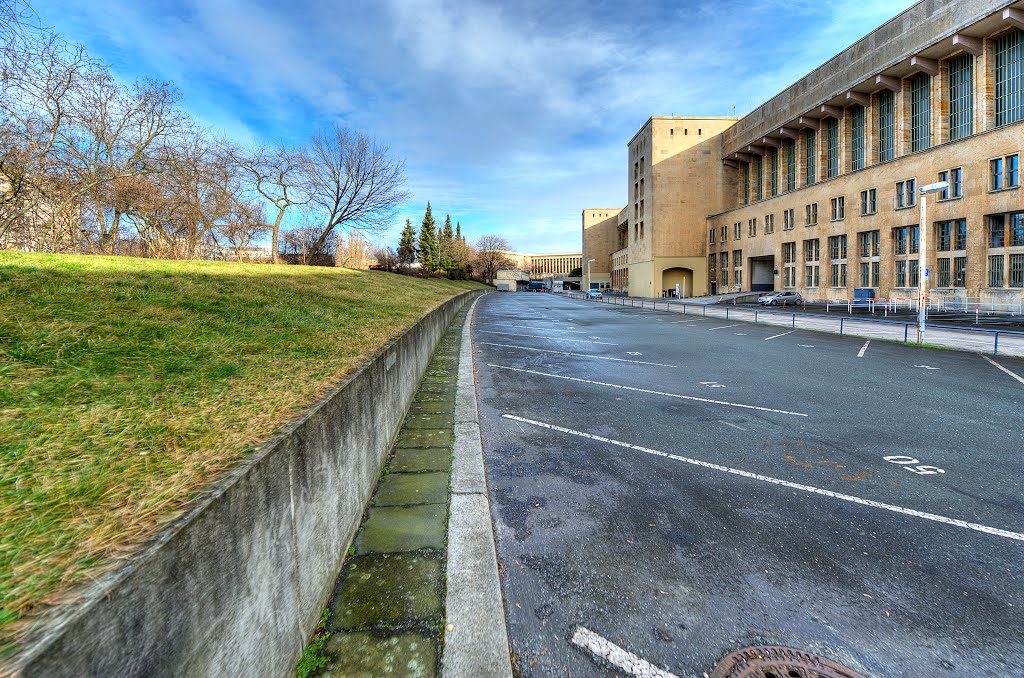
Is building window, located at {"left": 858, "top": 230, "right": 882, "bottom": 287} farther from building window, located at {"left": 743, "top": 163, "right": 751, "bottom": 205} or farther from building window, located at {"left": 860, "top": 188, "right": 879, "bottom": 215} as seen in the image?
building window, located at {"left": 743, "top": 163, "right": 751, "bottom": 205}

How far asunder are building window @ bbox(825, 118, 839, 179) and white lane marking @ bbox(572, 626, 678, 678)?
6160 cm

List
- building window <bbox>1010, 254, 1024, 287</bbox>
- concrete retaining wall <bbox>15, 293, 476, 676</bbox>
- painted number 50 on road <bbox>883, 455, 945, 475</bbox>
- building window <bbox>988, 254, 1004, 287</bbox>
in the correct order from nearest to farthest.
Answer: concrete retaining wall <bbox>15, 293, 476, 676</bbox>, painted number 50 on road <bbox>883, 455, 945, 475</bbox>, building window <bbox>1010, 254, 1024, 287</bbox>, building window <bbox>988, 254, 1004, 287</bbox>

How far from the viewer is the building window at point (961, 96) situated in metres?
37.0

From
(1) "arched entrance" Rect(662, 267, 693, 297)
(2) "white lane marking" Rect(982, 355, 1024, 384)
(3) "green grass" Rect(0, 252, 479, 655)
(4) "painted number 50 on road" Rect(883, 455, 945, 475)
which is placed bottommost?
(4) "painted number 50 on road" Rect(883, 455, 945, 475)

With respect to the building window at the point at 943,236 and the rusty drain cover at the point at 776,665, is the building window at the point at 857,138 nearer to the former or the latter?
the building window at the point at 943,236

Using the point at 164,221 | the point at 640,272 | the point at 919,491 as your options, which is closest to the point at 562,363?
the point at 919,491

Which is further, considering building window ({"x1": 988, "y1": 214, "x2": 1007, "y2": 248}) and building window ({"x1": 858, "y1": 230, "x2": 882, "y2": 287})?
building window ({"x1": 858, "y1": 230, "x2": 882, "y2": 287})

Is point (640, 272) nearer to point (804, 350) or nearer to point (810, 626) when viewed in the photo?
point (804, 350)

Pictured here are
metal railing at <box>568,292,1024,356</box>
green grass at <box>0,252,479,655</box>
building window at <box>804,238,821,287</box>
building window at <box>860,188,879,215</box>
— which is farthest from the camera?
building window at <box>804,238,821,287</box>

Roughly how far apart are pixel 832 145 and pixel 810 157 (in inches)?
116

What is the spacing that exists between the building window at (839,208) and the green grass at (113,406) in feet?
181

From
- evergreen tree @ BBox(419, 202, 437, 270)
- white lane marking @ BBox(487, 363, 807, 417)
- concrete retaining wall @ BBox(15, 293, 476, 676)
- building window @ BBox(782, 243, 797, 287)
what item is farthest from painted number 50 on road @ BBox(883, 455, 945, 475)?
evergreen tree @ BBox(419, 202, 437, 270)

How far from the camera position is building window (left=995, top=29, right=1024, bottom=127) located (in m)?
33.9

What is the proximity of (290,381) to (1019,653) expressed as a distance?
5117mm
